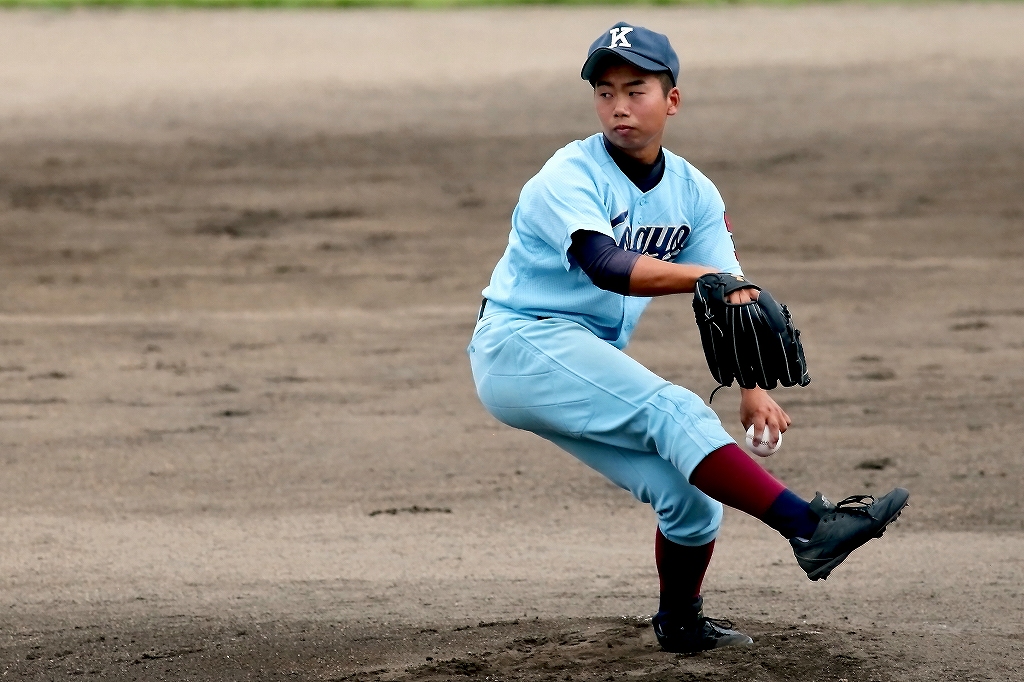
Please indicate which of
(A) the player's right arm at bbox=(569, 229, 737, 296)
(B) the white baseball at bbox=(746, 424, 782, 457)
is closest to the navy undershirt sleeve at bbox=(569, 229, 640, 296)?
(A) the player's right arm at bbox=(569, 229, 737, 296)

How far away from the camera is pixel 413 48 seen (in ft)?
44.0

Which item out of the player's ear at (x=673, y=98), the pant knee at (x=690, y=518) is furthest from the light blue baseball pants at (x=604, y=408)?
the player's ear at (x=673, y=98)

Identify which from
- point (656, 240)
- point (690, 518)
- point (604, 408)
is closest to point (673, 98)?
point (656, 240)

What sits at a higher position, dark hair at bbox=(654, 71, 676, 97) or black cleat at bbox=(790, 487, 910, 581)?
dark hair at bbox=(654, 71, 676, 97)

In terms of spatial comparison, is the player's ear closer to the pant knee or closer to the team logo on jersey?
the team logo on jersey

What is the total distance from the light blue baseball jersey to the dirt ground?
0.86 m

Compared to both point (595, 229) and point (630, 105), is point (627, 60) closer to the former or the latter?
point (630, 105)

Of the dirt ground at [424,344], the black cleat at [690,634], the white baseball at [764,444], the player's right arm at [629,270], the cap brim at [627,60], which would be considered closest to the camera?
the player's right arm at [629,270]

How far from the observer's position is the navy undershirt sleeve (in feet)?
9.60

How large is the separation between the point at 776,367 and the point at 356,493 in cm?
243

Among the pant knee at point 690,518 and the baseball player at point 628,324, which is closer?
the baseball player at point 628,324

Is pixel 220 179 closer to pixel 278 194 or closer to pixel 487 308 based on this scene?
pixel 278 194

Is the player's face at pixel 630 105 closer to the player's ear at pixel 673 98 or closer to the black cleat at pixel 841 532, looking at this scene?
the player's ear at pixel 673 98

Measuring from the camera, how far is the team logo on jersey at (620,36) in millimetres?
3064
